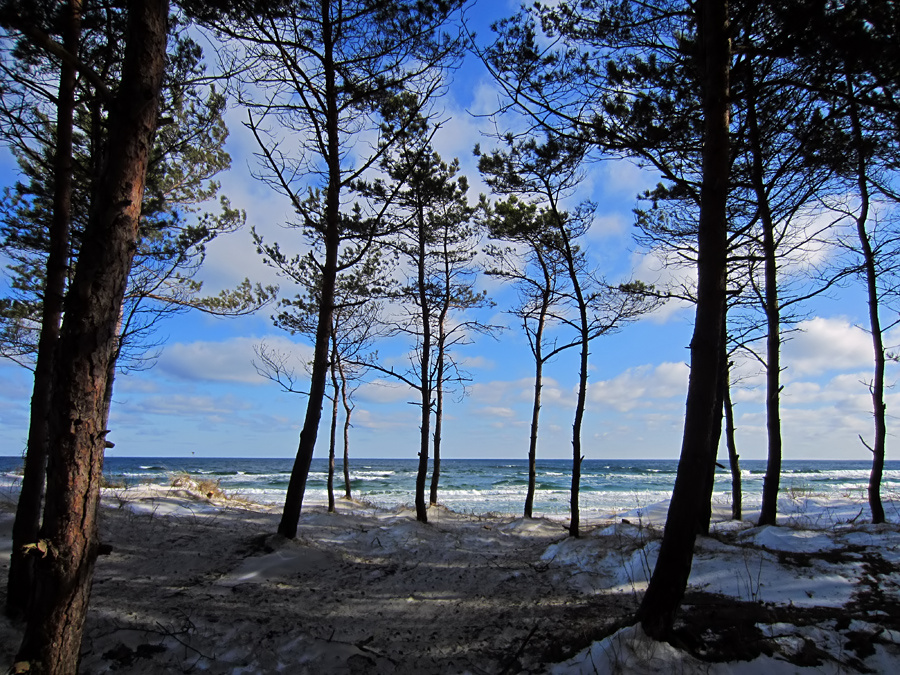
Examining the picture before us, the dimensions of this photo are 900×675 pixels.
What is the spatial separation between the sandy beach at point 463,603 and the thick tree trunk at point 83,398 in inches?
47.5

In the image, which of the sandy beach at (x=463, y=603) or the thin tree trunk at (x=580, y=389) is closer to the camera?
the sandy beach at (x=463, y=603)

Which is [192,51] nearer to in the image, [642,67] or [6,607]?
[642,67]

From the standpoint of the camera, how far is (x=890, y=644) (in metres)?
3.29

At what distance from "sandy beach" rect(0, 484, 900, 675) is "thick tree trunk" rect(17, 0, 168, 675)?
1205mm

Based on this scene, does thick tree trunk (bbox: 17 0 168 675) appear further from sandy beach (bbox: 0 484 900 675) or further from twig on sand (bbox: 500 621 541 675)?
twig on sand (bbox: 500 621 541 675)

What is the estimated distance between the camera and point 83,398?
2.84m

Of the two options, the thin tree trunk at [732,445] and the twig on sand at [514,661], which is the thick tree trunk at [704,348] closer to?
the twig on sand at [514,661]

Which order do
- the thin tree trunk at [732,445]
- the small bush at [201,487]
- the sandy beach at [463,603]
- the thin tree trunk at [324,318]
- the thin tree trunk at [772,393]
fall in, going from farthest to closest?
1. the small bush at [201,487]
2. the thin tree trunk at [732,445]
3. the thin tree trunk at [772,393]
4. the thin tree trunk at [324,318]
5. the sandy beach at [463,603]

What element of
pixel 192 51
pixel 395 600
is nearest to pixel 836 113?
pixel 395 600

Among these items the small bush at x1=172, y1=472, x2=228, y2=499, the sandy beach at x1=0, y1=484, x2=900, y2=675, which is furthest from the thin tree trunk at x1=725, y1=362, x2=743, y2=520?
the small bush at x1=172, y1=472, x2=228, y2=499

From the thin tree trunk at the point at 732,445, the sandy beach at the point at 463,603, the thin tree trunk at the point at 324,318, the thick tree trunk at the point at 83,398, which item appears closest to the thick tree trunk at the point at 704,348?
the sandy beach at the point at 463,603

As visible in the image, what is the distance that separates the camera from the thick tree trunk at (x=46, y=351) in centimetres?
414

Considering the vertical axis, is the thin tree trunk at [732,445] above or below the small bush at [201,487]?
above

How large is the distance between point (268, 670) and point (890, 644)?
4520mm
